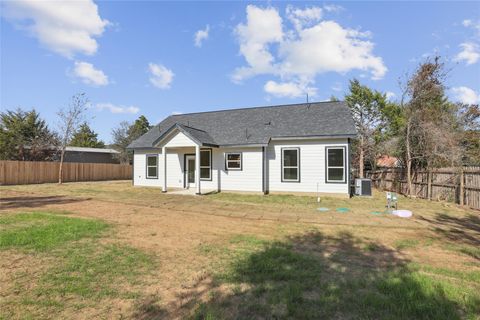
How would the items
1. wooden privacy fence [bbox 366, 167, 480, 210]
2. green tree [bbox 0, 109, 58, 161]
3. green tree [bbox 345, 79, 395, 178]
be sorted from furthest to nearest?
green tree [bbox 0, 109, 58, 161], green tree [bbox 345, 79, 395, 178], wooden privacy fence [bbox 366, 167, 480, 210]

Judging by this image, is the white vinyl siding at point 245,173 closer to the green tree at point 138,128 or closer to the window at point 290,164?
the window at point 290,164

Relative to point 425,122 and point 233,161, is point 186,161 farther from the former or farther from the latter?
point 425,122

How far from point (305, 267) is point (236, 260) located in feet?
3.93

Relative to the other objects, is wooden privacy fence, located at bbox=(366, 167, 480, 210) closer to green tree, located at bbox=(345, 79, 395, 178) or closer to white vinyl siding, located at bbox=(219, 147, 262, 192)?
white vinyl siding, located at bbox=(219, 147, 262, 192)

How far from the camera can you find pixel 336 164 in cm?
1383

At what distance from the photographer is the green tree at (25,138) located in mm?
28234

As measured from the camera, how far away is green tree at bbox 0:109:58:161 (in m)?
28.2

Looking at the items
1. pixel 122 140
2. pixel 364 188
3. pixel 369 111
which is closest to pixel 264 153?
pixel 364 188

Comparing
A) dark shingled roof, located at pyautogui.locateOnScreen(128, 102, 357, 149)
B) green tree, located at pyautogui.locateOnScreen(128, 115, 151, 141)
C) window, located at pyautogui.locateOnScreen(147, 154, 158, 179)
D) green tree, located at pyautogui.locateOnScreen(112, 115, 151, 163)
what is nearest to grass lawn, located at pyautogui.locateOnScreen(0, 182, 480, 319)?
dark shingled roof, located at pyautogui.locateOnScreen(128, 102, 357, 149)

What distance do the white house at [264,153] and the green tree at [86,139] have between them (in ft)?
122

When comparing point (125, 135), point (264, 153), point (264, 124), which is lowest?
point (264, 153)

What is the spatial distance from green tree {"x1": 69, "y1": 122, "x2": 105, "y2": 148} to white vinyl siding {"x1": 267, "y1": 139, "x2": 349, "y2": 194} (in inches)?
1749

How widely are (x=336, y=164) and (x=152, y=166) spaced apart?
39.2 feet

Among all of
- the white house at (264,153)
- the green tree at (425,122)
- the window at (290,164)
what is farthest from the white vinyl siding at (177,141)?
the green tree at (425,122)
